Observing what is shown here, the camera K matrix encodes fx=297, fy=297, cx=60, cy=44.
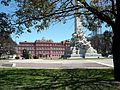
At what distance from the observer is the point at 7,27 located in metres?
15.0

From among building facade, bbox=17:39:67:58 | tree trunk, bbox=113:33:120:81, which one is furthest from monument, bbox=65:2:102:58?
building facade, bbox=17:39:67:58

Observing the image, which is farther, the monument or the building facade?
the building facade

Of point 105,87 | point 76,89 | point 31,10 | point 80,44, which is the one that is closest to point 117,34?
point 105,87

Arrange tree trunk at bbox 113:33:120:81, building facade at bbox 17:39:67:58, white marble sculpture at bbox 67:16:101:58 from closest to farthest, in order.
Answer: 1. tree trunk at bbox 113:33:120:81
2. white marble sculpture at bbox 67:16:101:58
3. building facade at bbox 17:39:67:58

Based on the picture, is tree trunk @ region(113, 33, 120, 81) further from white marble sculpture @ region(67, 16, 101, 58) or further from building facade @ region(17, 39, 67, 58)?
building facade @ region(17, 39, 67, 58)

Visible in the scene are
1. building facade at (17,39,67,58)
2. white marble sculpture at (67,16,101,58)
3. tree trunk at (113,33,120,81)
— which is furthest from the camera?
building facade at (17,39,67,58)

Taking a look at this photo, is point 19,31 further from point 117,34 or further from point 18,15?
point 117,34

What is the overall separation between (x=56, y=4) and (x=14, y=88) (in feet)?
19.6

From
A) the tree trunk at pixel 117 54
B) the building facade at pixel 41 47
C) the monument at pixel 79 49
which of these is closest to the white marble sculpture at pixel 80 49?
the monument at pixel 79 49

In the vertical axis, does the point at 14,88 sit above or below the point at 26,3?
below

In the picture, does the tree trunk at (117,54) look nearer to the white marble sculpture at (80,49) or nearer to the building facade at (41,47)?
the white marble sculpture at (80,49)

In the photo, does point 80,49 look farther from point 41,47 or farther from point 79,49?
point 41,47

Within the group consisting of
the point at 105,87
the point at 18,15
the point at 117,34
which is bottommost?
the point at 105,87

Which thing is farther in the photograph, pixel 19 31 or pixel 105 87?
pixel 19 31
